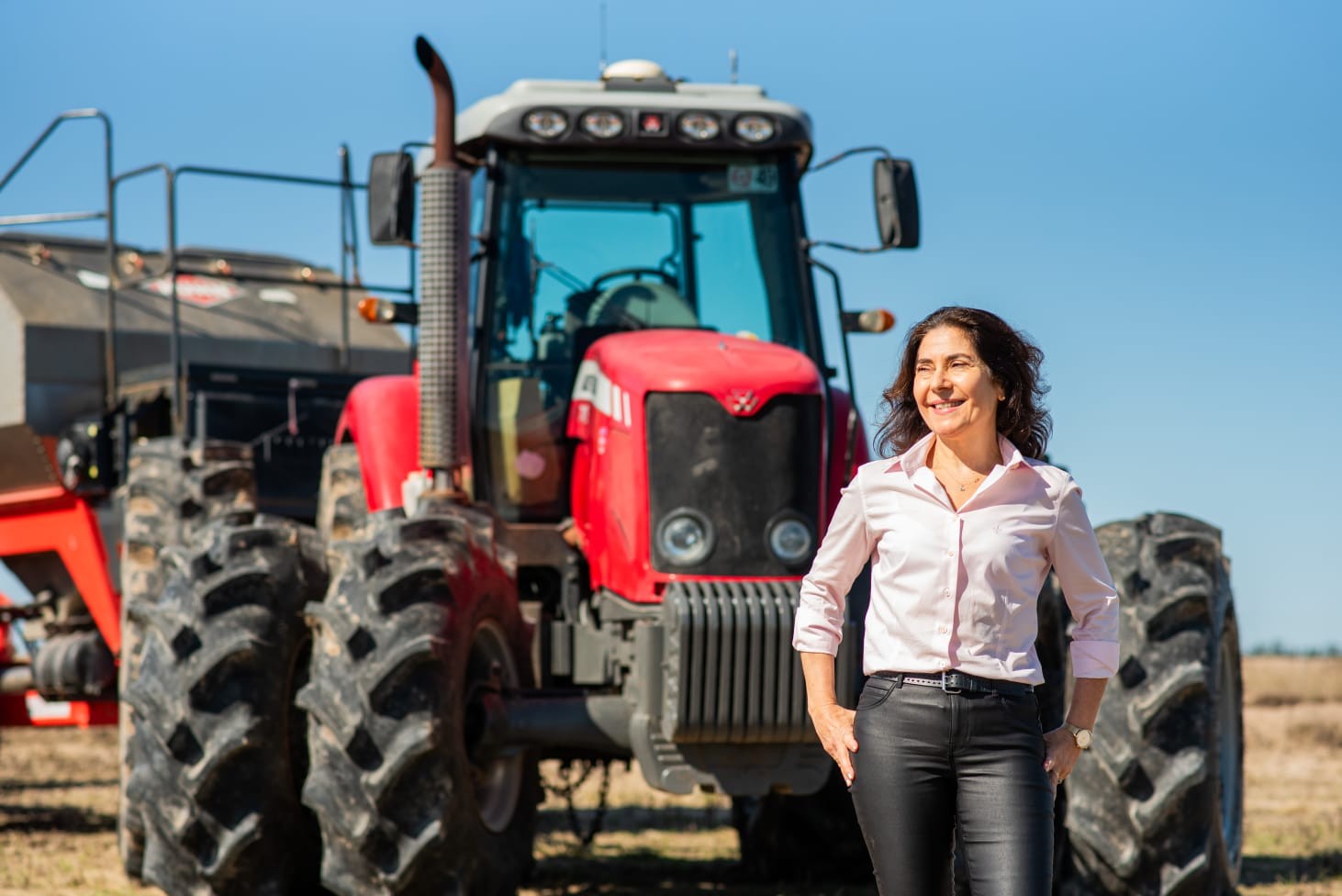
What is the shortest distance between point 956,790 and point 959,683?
0.22 meters

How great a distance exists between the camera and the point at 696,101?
24.1ft

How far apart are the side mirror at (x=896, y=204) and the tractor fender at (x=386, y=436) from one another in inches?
81.7

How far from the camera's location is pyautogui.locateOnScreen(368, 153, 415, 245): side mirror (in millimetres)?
6918

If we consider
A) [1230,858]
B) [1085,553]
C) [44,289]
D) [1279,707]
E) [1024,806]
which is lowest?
[1279,707]

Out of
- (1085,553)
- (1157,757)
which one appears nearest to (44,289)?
(1157,757)

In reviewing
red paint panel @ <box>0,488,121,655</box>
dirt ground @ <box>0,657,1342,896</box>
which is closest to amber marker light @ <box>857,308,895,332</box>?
dirt ground @ <box>0,657,1342,896</box>

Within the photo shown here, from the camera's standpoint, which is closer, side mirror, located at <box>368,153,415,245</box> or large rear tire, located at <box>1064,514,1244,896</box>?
large rear tire, located at <box>1064,514,1244,896</box>

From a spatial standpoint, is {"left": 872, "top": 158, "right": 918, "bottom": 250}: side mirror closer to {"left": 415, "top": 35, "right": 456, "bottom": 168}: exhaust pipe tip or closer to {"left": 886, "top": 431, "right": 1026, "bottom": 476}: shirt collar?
{"left": 415, "top": 35, "right": 456, "bottom": 168}: exhaust pipe tip

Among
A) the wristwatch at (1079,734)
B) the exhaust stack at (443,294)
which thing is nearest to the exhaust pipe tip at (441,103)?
the exhaust stack at (443,294)

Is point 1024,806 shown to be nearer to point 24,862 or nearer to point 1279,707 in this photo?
point 24,862

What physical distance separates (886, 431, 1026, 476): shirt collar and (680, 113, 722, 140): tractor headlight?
3.67 m

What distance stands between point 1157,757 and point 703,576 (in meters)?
1.64

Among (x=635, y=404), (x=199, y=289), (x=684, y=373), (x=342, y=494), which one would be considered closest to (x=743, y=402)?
(x=684, y=373)

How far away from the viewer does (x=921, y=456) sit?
3783 millimetres
